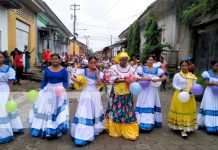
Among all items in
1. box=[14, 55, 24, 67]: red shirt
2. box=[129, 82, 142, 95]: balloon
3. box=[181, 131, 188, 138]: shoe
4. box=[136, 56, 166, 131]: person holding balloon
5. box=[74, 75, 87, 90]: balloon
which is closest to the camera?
box=[129, 82, 142, 95]: balloon

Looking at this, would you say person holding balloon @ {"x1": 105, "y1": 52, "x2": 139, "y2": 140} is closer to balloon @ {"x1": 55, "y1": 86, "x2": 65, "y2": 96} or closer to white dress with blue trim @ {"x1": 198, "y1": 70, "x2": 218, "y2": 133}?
balloon @ {"x1": 55, "y1": 86, "x2": 65, "y2": 96}

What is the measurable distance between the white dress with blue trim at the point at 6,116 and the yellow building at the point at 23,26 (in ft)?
32.3

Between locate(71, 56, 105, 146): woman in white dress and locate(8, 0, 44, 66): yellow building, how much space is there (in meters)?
10.3

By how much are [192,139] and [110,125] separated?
68.5 inches

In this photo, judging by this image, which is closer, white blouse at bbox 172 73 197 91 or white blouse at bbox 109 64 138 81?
white blouse at bbox 109 64 138 81

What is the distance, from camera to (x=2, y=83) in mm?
5742

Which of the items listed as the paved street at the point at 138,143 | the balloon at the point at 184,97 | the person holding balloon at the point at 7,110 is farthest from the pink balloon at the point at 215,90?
the person holding balloon at the point at 7,110

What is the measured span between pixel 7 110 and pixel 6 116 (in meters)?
0.14

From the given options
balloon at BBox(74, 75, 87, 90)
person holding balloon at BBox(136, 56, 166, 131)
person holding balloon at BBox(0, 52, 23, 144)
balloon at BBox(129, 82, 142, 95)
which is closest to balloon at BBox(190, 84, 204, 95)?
person holding balloon at BBox(136, 56, 166, 131)

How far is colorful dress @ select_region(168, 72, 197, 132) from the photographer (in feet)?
20.2

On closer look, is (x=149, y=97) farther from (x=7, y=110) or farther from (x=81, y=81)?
(x=7, y=110)

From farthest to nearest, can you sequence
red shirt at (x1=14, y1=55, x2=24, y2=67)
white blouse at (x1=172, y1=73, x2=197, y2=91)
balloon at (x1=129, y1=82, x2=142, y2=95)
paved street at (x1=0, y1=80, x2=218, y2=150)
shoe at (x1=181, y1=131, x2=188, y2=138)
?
red shirt at (x1=14, y1=55, x2=24, y2=67)
white blouse at (x1=172, y1=73, x2=197, y2=91)
shoe at (x1=181, y1=131, x2=188, y2=138)
balloon at (x1=129, y1=82, x2=142, y2=95)
paved street at (x1=0, y1=80, x2=218, y2=150)

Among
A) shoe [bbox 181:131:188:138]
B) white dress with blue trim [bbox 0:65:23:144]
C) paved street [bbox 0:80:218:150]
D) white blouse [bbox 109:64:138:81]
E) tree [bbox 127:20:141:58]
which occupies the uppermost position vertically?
tree [bbox 127:20:141:58]

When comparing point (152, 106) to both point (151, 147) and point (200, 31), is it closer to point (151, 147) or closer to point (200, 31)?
point (151, 147)
